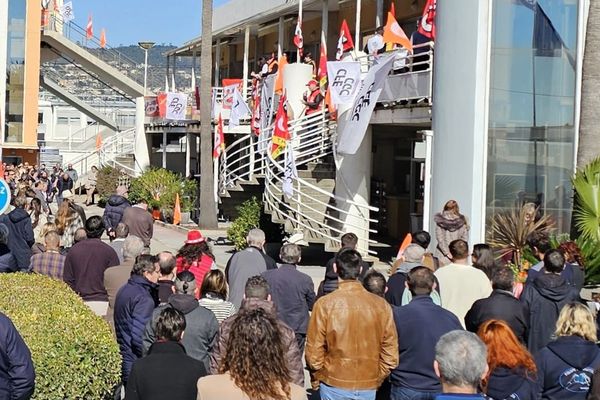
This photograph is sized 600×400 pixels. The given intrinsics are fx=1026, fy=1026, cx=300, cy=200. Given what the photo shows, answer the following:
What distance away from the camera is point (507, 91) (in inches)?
616

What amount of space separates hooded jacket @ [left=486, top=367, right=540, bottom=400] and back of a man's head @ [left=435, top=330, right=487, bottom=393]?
1.06 metres

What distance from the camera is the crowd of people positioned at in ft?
17.5

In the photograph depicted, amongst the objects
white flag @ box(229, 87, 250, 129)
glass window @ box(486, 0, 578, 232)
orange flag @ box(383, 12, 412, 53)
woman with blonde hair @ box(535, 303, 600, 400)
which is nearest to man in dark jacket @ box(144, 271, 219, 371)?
woman with blonde hair @ box(535, 303, 600, 400)

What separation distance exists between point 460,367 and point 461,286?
4.00 meters

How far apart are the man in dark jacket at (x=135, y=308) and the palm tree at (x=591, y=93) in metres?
6.92

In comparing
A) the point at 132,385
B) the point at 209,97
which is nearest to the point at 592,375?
the point at 132,385

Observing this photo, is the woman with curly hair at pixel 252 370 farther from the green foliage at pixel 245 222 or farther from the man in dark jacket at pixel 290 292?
the green foliage at pixel 245 222

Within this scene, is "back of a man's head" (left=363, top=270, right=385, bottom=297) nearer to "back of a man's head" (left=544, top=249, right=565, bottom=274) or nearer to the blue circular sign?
"back of a man's head" (left=544, top=249, right=565, bottom=274)

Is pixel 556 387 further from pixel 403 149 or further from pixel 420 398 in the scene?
pixel 403 149

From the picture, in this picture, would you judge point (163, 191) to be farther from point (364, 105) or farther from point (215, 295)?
point (215, 295)

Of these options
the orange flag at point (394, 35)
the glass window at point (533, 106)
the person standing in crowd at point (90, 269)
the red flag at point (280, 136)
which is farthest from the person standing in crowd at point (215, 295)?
the red flag at point (280, 136)

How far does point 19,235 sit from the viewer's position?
13.7 meters

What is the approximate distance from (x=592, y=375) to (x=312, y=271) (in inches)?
574

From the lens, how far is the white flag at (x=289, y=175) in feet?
68.3
